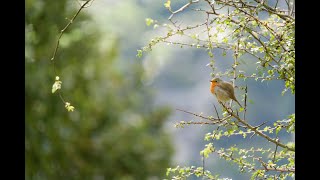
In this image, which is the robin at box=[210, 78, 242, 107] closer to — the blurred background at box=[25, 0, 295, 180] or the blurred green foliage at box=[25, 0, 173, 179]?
the blurred background at box=[25, 0, 295, 180]

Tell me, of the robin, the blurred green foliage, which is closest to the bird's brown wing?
the robin

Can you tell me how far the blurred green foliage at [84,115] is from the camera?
374cm

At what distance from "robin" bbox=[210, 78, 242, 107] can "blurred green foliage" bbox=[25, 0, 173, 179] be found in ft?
8.05

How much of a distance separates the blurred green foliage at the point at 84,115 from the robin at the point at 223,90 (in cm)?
245

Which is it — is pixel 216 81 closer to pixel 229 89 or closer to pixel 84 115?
pixel 229 89

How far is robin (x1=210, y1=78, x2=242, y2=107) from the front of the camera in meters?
1.24

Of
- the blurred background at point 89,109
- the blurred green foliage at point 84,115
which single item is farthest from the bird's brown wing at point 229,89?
the blurred green foliage at point 84,115

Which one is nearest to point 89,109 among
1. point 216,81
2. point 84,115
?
point 84,115

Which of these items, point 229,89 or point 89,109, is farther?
point 89,109

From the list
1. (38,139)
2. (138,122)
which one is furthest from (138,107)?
(38,139)

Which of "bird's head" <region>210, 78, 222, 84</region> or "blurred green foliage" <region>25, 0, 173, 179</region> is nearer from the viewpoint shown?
"bird's head" <region>210, 78, 222, 84</region>

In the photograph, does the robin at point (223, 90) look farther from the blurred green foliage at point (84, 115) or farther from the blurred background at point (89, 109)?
the blurred green foliage at point (84, 115)

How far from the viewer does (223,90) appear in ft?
4.09

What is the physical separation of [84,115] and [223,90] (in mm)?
2685
